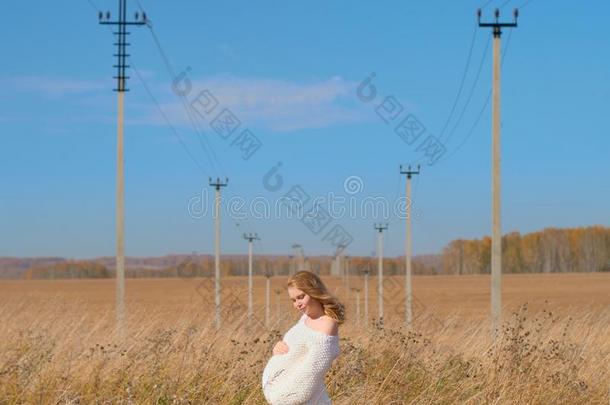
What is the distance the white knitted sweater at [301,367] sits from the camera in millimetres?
6094

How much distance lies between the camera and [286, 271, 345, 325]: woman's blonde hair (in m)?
6.10

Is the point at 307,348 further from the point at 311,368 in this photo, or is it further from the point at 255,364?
the point at 255,364

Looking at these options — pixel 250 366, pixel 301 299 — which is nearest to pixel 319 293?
pixel 301 299

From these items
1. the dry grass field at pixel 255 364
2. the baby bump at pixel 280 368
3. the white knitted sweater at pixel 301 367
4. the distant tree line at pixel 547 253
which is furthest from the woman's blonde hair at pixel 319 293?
the distant tree line at pixel 547 253

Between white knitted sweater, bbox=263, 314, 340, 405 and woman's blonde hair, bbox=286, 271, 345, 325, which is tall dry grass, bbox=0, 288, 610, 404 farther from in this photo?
woman's blonde hair, bbox=286, 271, 345, 325

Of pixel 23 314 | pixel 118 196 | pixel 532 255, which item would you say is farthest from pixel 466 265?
pixel 23 314

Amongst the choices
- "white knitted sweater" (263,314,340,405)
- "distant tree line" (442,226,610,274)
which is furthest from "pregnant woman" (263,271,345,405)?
"distant tree line" (442,226,610,274)

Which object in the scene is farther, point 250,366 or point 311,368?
point 250,366

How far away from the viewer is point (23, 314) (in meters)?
14.2

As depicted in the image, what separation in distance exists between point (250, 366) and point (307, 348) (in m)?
3.53

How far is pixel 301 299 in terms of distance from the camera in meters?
6.13

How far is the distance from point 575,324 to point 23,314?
27.0ft

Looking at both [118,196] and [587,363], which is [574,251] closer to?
[118,196]

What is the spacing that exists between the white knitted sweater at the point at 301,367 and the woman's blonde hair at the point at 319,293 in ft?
0.49
